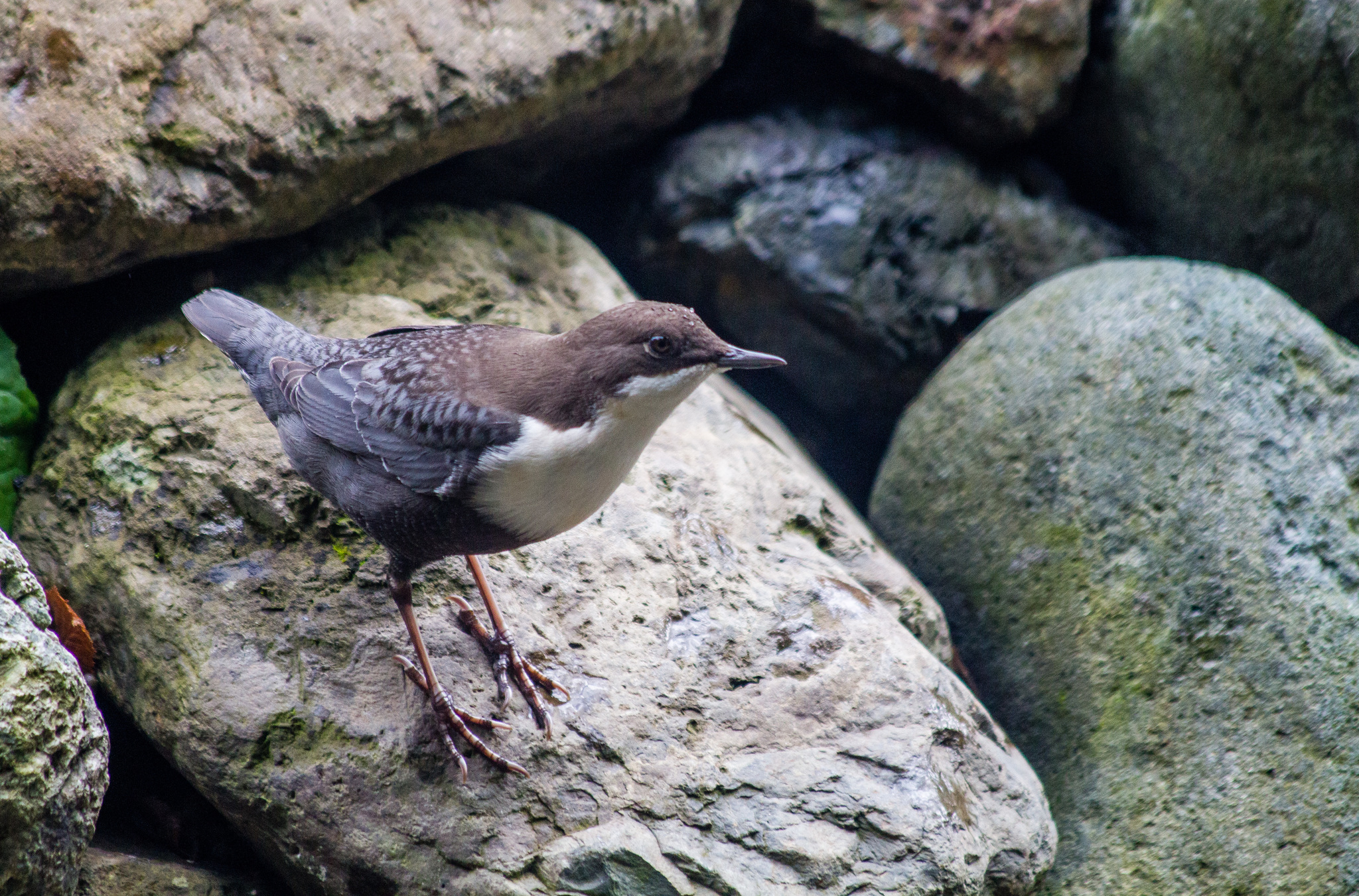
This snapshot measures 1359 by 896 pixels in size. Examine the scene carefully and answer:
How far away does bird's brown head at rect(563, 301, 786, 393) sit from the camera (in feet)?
9.00

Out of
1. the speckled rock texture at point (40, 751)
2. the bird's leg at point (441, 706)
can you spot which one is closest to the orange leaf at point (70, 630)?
the speckled rock texture at point (40, 751)

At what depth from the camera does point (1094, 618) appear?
3.77 m

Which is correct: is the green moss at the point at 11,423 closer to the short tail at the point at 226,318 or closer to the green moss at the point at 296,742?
the short tail at the point at 226,318

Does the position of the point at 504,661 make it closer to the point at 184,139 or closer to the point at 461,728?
the point at 461,728

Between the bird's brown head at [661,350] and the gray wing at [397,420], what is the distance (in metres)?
0.35

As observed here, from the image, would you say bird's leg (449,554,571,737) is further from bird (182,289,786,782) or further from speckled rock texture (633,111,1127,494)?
speckled rock texture (633,111,1127,494)

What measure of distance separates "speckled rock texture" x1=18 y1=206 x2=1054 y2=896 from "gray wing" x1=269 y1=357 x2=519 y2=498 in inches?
18.4

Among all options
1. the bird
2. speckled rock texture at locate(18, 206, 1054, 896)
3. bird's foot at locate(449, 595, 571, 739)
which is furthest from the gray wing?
bird's foot at locate(449, 595, 571, 739)

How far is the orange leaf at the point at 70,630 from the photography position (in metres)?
3.18

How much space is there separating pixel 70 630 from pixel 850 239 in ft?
13.1

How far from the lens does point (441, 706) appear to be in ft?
9.50

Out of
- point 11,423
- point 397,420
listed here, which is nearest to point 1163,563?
point 397,420

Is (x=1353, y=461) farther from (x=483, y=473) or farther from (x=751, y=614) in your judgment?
(x=483, y=473)

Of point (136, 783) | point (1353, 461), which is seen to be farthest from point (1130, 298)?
point (136, 783)
